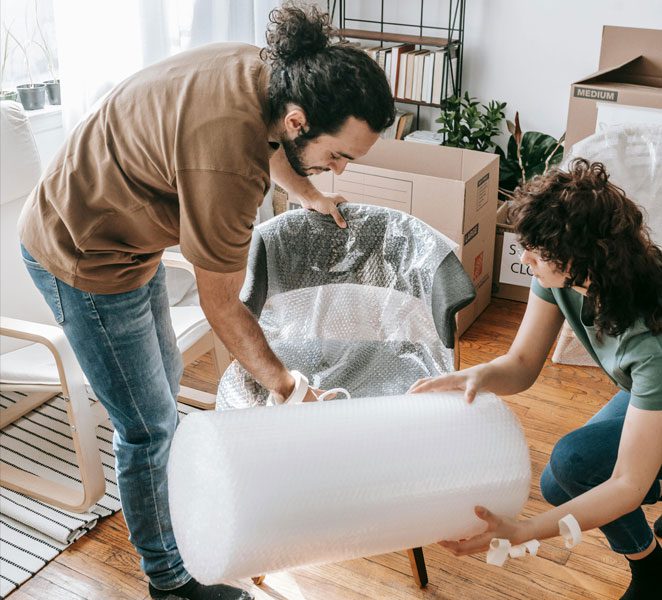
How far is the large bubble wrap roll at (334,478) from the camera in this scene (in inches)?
43.8

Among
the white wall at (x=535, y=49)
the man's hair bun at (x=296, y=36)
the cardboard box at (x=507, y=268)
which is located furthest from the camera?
the white wall at (x=535, y=49)

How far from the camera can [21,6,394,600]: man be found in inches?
47.0

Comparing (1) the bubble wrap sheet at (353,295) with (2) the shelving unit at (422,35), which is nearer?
(1) the bubble wrap sheet at (353,295)

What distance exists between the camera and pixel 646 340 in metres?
1.31

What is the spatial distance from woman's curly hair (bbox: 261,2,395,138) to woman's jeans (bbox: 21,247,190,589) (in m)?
0.47

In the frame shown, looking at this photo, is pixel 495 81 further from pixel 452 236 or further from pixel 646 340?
pixel 646 340

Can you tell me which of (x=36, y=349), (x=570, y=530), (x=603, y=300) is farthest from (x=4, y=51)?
(x=570, y=530)

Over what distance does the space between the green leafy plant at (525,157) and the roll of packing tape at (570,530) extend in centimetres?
193

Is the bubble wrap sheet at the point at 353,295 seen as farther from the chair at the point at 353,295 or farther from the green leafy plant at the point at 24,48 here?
the green leafy plant at the point at 24,48

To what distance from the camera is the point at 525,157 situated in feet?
10.2

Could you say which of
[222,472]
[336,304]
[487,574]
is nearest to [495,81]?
[336,304]

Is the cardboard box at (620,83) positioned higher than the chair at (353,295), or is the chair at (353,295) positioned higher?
the cardboard box at (620,83)

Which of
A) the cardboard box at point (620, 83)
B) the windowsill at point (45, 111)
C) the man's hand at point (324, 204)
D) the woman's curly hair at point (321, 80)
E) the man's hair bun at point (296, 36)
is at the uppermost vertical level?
the man's hair bun at point (296, 36)

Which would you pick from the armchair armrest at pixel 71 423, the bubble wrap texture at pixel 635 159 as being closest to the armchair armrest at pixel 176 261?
the armchair armrest at pixel 71 423
